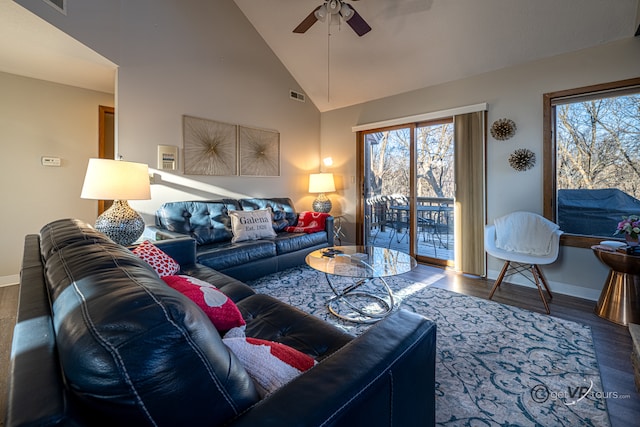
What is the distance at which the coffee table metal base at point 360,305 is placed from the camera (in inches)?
89.4

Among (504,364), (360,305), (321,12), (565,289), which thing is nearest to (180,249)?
(360,305)

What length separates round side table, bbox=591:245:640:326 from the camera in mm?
2215

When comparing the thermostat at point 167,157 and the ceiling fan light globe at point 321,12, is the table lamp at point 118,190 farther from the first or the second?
the ceiling fan light globe at point 321,12

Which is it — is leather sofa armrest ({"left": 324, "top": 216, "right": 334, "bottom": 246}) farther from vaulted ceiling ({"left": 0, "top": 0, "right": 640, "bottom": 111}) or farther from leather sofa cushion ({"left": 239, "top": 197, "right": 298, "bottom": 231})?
vaulted ceiling ({"left": 0, "top": 0, "right": 640, "bottom": 111})

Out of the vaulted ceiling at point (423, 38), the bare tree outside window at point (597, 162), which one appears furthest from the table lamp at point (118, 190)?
the bare tree outside window at point (597, 162)

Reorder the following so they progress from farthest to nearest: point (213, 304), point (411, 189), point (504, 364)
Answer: point (411, 189) < point (504, 364) < point (213, 304)

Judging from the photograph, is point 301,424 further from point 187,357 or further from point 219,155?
point 219,155

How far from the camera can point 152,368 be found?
476mm

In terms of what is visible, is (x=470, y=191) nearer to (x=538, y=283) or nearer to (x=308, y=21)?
(x=538, y=283)

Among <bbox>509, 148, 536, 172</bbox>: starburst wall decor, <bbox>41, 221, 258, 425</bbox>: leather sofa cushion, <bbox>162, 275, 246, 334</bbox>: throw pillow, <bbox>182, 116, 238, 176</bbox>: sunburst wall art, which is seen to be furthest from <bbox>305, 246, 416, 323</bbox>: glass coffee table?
<bbox>182, 116, 238, 176</bbox>: sunburst wall art

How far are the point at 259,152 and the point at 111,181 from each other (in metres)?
2.28

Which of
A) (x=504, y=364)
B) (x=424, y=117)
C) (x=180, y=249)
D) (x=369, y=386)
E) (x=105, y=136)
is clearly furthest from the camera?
(x=424, y=117)

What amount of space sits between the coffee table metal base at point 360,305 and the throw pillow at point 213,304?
128cm

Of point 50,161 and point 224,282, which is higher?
point 50,161
